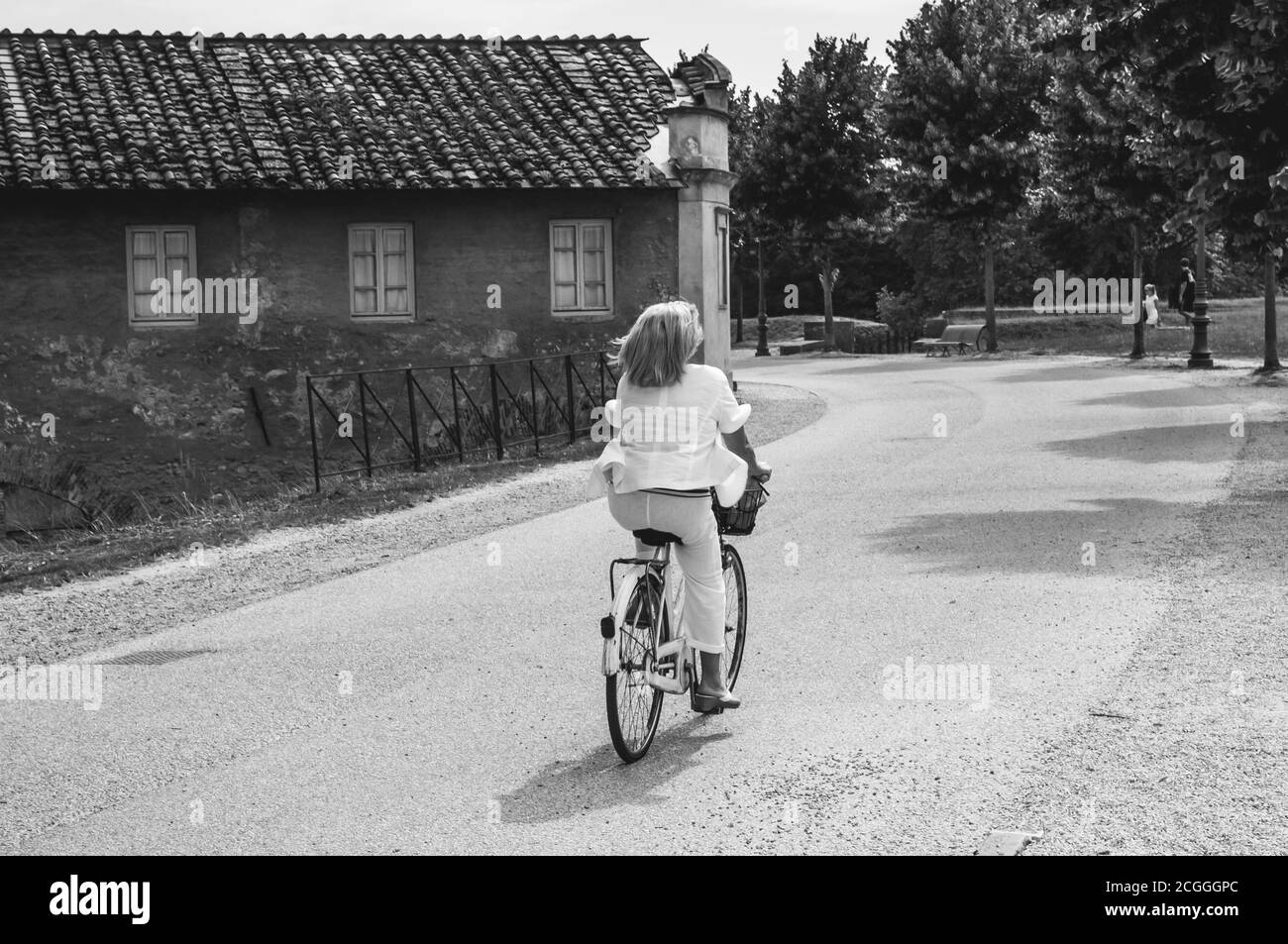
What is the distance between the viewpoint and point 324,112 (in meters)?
24.1

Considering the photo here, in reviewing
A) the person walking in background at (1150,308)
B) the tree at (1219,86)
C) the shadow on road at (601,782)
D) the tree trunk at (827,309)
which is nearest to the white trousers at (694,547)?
the shadow on road at (601,782)

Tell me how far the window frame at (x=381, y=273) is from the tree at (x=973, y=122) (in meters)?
19.3

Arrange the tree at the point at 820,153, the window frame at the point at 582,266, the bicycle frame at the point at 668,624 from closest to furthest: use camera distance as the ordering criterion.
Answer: the bicycle frame at the point at 668,624, the window frame at the point at 582,266, the tree at the point at 820,153

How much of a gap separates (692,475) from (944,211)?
35.8m

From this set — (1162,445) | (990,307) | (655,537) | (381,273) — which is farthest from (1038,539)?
(990,307)

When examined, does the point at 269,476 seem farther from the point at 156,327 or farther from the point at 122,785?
the point at 122,785

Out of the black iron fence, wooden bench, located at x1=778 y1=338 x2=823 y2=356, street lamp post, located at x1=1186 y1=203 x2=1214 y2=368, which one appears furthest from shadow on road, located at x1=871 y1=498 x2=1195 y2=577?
wooden bench, located at x1=778 y1=338 x2=823 y2=356

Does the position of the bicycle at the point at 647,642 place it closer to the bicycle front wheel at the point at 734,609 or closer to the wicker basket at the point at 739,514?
the wicker basket at the point at 739,514

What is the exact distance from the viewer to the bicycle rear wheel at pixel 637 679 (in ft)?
19.2

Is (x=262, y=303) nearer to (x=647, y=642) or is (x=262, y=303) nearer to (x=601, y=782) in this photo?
(x=647, y=642)

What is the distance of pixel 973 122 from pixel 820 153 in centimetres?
692

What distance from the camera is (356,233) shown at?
77.5ft

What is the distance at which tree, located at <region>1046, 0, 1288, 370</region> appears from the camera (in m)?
13.5

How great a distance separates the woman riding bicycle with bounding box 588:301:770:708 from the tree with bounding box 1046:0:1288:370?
922cm
